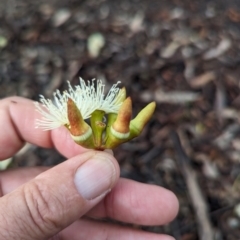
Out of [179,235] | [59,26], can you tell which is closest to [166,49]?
[59,26]

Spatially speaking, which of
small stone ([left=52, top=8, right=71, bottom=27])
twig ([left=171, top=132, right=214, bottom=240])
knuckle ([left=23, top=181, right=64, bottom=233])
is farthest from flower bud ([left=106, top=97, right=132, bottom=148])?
small stone ([left=52, top=8, right=71, bottom=27])

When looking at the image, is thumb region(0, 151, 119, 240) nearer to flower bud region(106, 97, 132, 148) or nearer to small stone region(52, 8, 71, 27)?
flower bud region(106, 97, 132, 148)

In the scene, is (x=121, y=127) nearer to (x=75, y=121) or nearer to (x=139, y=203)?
(x=75, y=121)

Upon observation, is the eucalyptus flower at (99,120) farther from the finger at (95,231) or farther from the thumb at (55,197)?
the finger at (95,231)

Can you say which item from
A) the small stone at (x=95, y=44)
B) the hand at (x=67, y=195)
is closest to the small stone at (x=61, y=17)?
the small stone at (x=95, y=44)

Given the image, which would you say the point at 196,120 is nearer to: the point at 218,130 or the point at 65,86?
the point at 218,130
